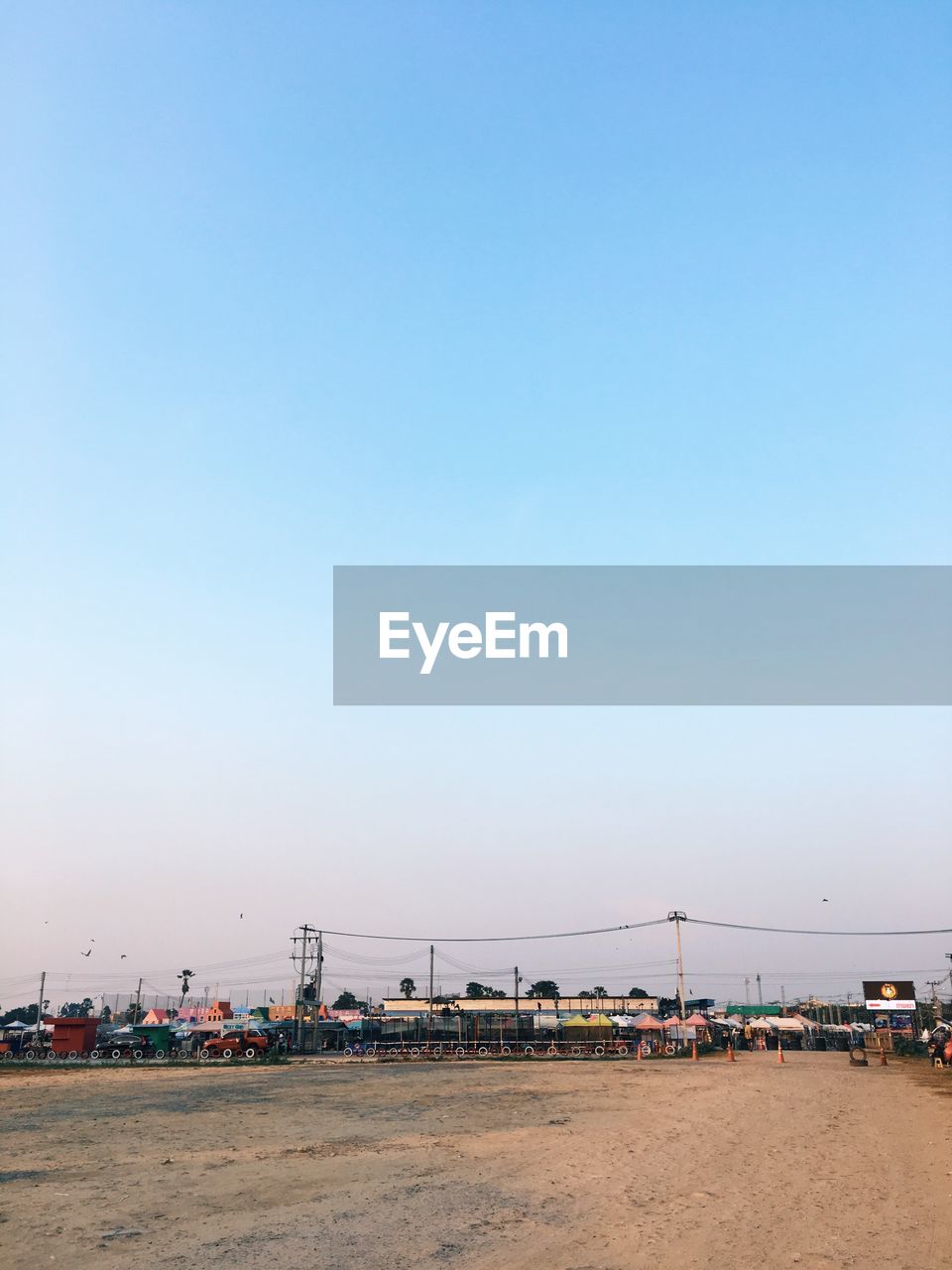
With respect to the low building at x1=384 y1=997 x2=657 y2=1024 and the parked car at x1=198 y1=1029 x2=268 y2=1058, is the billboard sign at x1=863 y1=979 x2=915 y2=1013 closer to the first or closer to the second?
the low building at x1=384 y1=997 x2=657 y2=1024

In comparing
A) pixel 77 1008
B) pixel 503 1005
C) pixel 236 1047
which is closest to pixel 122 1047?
pixel 236 1047

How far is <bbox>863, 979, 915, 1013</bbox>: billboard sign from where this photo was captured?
90.4 metres

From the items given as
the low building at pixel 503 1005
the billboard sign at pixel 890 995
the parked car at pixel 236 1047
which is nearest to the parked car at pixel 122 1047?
the parked car at pixel 236 1047

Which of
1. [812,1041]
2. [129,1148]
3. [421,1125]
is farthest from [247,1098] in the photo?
[812,1041]

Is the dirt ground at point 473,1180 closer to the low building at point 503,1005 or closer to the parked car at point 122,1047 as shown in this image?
the parked car at point 122,1047

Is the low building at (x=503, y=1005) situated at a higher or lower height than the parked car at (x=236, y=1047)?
lower

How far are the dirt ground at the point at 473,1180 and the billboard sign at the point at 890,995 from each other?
7153cm

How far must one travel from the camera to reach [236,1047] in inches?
2051

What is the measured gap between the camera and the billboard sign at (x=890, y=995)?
9044cm

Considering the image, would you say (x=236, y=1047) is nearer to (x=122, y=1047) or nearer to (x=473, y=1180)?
(x=122, y=1047)

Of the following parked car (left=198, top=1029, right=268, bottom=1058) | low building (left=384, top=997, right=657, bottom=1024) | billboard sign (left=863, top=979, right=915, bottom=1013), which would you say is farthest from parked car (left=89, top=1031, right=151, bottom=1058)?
billboard sign (left=863, top=979, right=915, bottom=1013)

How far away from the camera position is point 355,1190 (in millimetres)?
13742

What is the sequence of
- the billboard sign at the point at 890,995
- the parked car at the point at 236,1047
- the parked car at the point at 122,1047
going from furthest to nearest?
the billboard sign at the point at 890,995 < the parked car at the point at 122,1047 < the parked car at the point at 236,1047

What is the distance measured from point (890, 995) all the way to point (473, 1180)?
91.4 m
